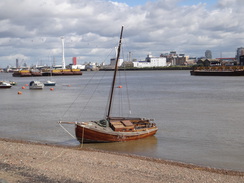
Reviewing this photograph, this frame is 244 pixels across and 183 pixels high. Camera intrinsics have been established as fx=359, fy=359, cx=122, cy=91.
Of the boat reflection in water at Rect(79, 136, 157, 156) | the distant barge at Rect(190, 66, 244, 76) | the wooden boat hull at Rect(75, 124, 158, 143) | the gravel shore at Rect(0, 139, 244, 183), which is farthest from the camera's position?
the distant barge at Rect(190, 66, 244, 76)

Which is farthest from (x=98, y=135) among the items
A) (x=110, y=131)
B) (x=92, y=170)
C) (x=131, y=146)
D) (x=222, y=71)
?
(x=222, y=71)

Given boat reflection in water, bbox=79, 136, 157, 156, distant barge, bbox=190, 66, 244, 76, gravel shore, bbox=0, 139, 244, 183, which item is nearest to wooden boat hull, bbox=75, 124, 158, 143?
boat reflection in water, bbox=79, 136, 157, 156

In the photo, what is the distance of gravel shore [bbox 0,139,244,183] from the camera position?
14797 millimetres

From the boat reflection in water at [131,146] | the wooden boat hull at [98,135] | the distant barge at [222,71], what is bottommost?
the boat reflection in water at [131,146]

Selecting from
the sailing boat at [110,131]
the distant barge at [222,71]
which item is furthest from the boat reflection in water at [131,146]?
the distant barge at [222,71]

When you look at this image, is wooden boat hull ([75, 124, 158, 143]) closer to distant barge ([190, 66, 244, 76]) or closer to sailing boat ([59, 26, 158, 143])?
sailing boat ([59, 26, 158, 143])

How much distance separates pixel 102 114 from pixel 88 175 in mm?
24384

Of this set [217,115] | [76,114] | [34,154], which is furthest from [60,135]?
[217,115]

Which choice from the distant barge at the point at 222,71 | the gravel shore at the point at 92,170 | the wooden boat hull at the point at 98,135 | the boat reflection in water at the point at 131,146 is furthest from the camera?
the distant barge at the point at 222,71

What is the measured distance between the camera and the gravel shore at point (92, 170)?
14797 millimetres

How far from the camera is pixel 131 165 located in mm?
17344

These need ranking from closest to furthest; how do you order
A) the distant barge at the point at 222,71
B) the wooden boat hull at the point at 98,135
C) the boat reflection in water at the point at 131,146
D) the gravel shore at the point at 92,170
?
1. the gravel shore at the point at 92,170
2. the boat reflection in water at the point at 131,146
3. the wooden boat hull at the point at 98,135
4. the distant barge at the point at 222,71

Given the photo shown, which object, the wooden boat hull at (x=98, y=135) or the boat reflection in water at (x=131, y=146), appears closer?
the boat reflection in water at (x=131, y=146)

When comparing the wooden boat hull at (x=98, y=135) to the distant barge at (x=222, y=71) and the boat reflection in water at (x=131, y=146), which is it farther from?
the distant barge at (x=222, y=71)
